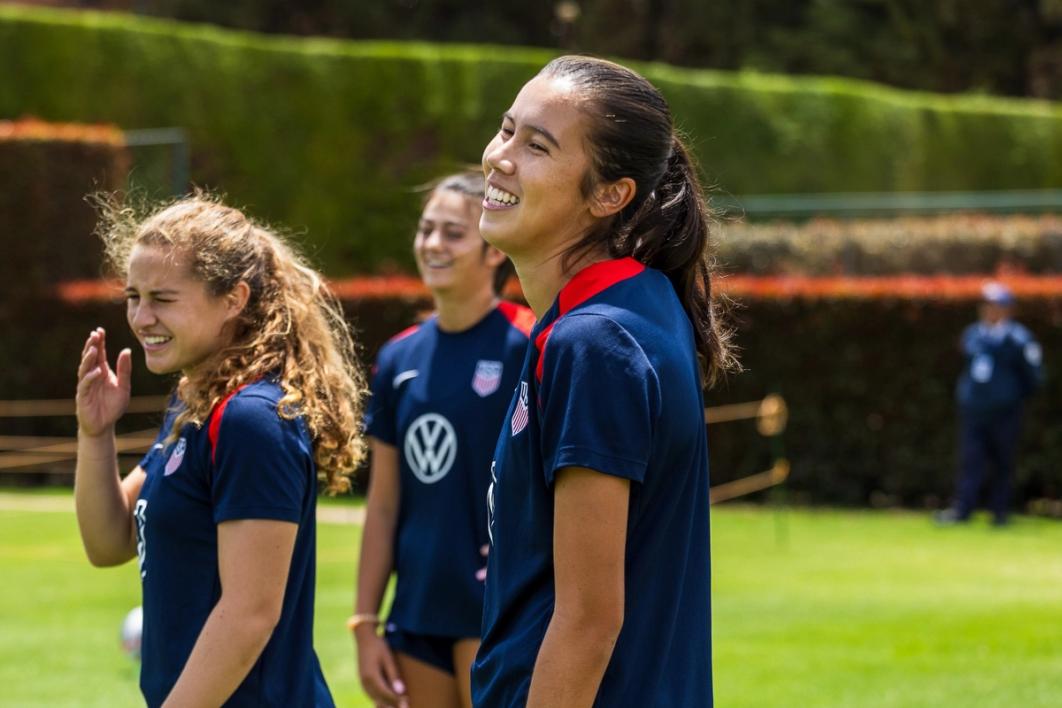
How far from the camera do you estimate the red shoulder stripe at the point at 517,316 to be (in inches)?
199

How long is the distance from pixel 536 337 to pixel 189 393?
1128 mm

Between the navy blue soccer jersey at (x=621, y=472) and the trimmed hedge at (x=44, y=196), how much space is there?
17.9 meters

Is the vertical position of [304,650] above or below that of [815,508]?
above

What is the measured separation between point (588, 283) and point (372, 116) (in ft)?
75.8

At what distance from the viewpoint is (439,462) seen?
483 centimetres

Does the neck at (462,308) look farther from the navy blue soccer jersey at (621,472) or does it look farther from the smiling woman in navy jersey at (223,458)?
the navy blue soccer jersey at (621,472)

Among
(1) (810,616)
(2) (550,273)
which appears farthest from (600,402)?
(1) (810,616)

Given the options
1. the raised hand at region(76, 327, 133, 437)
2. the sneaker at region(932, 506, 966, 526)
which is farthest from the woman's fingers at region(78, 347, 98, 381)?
the sneaker at region(932, 506, 966, 526)

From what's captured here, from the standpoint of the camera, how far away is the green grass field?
8.25m

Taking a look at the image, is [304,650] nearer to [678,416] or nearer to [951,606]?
[678,416]

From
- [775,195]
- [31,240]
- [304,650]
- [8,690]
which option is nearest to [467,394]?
[304,650]

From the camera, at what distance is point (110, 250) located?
407 cm

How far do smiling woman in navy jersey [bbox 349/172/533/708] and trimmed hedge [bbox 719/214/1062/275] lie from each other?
17246 mm

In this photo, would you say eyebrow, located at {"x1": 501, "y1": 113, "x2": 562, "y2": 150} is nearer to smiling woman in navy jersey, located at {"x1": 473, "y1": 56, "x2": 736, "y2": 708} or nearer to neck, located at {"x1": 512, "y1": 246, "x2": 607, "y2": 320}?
smiling woman in navy jersey, located at {"x1": 473, "y1": 56, "x2": 736, "y2": 708}
